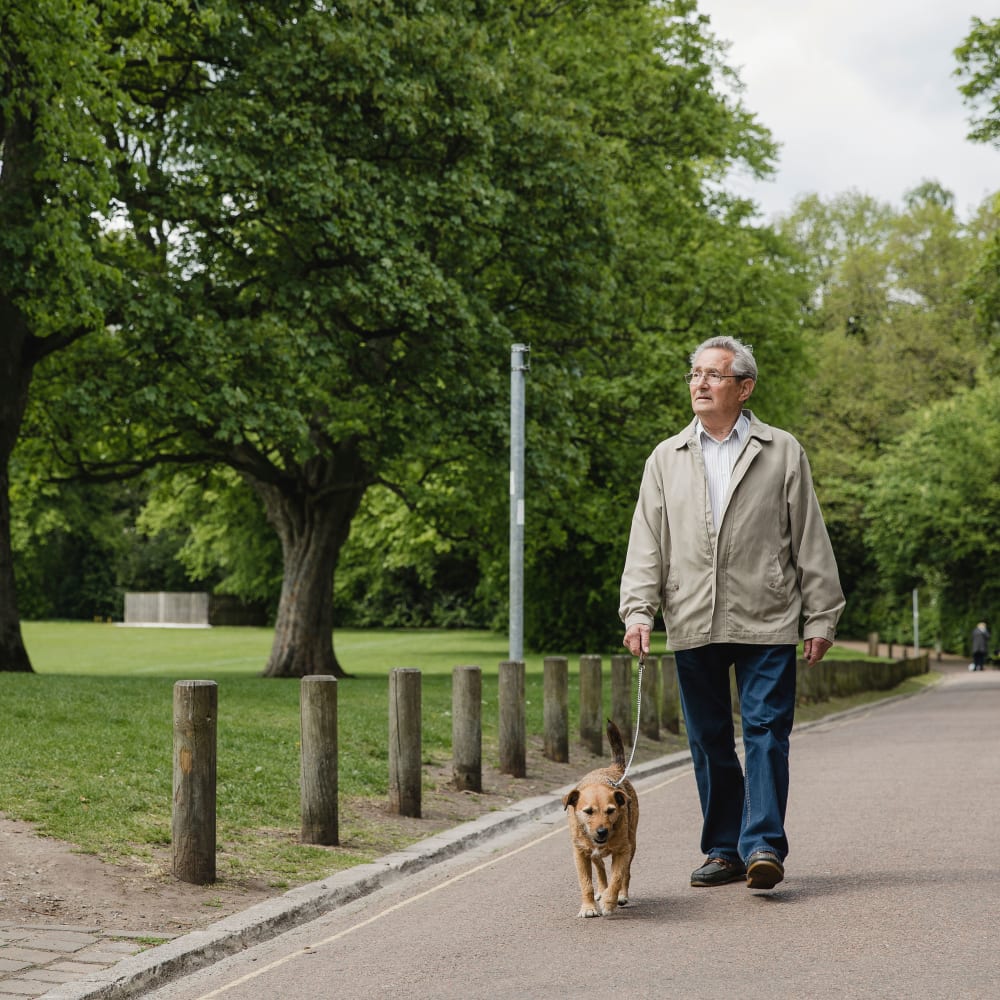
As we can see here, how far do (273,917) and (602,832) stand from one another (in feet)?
4.74

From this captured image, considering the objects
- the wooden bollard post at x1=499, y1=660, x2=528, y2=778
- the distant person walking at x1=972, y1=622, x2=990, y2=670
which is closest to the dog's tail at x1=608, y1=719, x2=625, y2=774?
the wooden bollard post at x1=499, y1=660, x2=528, y2=778

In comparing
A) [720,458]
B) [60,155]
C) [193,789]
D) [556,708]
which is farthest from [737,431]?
[60,155]

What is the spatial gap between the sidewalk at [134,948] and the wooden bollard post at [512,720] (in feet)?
12.6

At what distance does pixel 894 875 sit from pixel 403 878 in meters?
2.41

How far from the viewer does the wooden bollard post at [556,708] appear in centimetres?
1198

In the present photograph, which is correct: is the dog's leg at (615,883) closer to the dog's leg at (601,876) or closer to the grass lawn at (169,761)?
the dog's leg at (601,876)

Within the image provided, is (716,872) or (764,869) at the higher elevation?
(764,869)

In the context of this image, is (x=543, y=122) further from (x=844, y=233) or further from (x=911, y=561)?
(x=844, y=233)

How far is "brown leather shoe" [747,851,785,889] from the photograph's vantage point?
5.88 metres

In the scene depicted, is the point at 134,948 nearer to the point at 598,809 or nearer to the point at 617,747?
the point at 598,809

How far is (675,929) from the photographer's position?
5.58m

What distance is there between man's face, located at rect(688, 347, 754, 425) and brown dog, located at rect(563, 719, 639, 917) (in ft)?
5.17

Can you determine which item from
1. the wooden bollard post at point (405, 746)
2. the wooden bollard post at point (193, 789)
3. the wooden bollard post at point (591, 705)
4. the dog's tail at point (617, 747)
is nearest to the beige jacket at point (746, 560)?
the dog's tail at point (617, 747)

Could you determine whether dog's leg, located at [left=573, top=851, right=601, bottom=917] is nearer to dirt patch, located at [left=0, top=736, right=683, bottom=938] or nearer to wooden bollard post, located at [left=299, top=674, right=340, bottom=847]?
dirt patch, located at [left=0, top=736, right=683, bottom=938]
